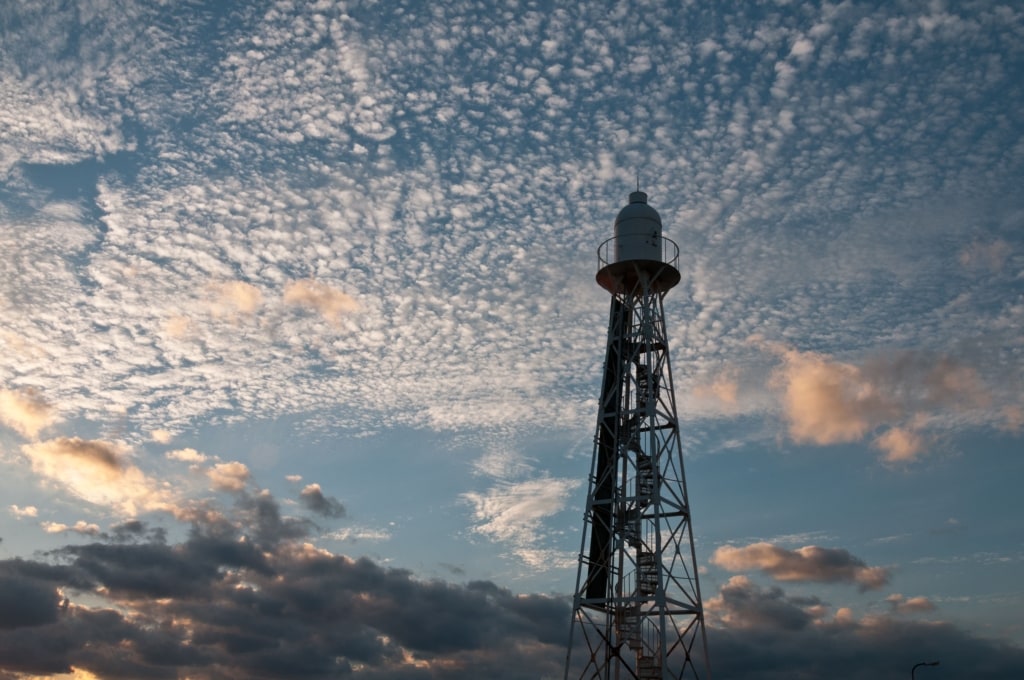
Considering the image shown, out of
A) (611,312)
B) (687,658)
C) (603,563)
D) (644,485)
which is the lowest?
(687,658)

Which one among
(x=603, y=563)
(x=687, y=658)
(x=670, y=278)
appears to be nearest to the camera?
(x=687, y=658)

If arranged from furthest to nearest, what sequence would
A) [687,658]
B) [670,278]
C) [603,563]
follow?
[670,278] → [603,563] → [687,658]

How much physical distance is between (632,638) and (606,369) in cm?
1714

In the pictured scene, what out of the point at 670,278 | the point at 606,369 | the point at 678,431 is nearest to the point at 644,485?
the point at 678,431

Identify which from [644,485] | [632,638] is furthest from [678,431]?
[632,638]

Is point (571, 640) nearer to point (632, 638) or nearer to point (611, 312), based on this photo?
point (632, 638)

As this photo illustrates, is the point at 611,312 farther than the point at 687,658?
Yes

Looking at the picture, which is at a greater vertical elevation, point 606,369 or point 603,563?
point 606,369

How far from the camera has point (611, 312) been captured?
6719 cm

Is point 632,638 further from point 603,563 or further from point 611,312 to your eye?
point 611,312

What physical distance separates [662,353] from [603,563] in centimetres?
1377

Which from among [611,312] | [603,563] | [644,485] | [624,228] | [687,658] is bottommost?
[687,658]

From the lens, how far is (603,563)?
60844 millimetres

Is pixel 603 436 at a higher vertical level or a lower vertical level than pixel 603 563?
higher
